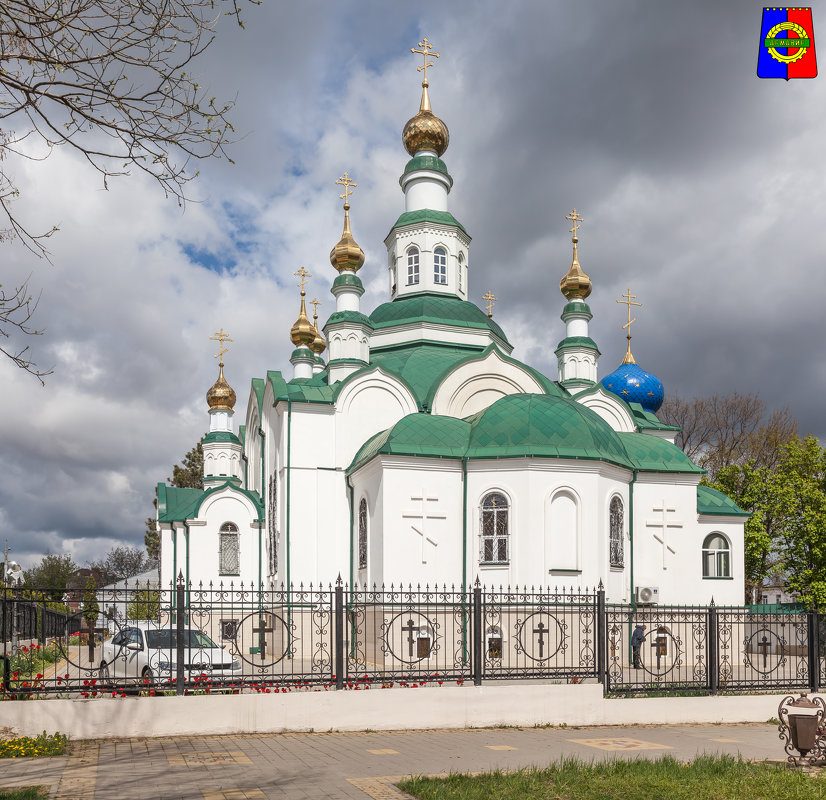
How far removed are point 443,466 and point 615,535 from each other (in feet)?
12.0

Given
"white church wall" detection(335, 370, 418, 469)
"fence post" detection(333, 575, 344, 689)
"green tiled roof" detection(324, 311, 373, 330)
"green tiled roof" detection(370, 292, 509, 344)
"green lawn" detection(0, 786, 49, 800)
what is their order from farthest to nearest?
"green tiled roof" detection(370, 292, 509, 344) < "green tiled roof" detection(324, 311, 373, 330) < "white church wall" detection(335, 370, 418, 469) < "fence post" detection(333, 575, 344, 689) < "green lawn" detection(0, 786, 49, 800)

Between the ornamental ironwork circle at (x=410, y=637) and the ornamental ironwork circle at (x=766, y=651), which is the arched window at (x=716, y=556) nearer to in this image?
the ornamental ironwork circle at (x=410, y=637)

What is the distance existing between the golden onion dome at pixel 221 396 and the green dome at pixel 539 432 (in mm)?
14891

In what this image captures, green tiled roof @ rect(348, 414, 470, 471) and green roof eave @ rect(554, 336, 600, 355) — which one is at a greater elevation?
green roof eave @ rect(554, 336, 600, 355)

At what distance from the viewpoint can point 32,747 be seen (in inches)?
314

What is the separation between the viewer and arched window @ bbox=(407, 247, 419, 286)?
23953 millimetres

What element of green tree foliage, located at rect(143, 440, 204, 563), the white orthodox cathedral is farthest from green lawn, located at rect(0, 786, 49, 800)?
green tree foliage, located at rect(143, 440, 204, 563)

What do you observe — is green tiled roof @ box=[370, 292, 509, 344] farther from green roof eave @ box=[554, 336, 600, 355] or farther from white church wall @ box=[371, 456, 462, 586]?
white church wall @ box=[371, 456, 462, 586]

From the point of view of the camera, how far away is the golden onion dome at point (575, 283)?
2523cm

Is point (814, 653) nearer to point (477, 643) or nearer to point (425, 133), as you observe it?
point (477, 643)

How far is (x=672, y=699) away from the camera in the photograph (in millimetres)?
10578

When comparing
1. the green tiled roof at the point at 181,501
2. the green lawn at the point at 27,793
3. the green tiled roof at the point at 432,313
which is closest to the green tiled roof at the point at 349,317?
the green tiled roof at the point at 432,313

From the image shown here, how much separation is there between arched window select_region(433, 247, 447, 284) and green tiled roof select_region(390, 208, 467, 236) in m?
0.77

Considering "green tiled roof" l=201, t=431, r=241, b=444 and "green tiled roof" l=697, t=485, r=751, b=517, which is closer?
"green tiled roof" l=697, t=485, r=751, b=517
